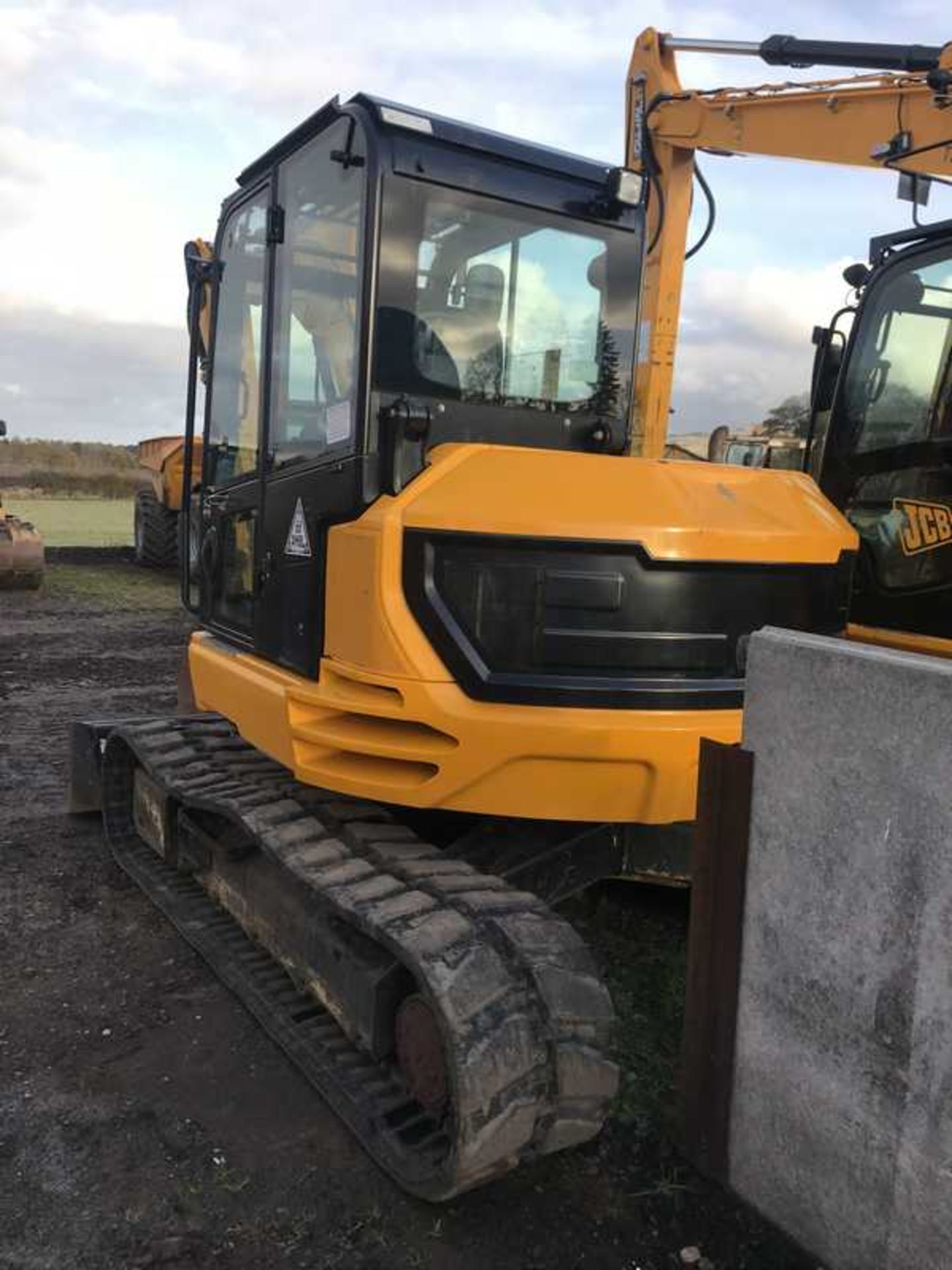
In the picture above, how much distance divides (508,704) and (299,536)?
0.98m

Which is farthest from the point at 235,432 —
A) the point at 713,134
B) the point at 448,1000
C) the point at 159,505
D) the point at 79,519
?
the point at 79,519

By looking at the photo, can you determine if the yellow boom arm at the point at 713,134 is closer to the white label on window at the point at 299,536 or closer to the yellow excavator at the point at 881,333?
the yellow excavator at the point at 881,333

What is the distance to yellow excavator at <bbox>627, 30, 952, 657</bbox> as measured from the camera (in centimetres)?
402

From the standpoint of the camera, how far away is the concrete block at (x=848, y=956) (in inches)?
77.3

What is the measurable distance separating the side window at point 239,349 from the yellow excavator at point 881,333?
1.65 m

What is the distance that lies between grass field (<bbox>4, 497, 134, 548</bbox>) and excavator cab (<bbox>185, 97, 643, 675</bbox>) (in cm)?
1858

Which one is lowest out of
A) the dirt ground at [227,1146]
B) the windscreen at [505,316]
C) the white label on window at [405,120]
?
the dirt ground at [227,1146]

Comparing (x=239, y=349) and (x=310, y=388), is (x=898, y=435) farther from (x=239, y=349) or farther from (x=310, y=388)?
(x=239, y=349)

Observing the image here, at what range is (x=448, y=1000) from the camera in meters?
2.50

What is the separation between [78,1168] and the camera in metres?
2.77

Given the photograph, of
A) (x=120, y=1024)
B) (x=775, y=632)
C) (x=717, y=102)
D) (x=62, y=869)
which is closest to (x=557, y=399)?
(x=775, y=632)

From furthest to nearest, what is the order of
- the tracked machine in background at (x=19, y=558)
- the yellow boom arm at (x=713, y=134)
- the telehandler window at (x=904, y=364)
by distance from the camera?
the tracked machine in background at (x=19, y=558) < the yellow boom arm at (x=713, y=134) < the telehandler window at (x=904, y=364)

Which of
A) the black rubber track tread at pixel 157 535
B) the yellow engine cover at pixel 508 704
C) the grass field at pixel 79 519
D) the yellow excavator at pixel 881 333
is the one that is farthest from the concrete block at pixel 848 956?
the grass field at pixel 79 519

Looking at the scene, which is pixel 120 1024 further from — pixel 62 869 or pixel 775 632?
pixel 775 632
